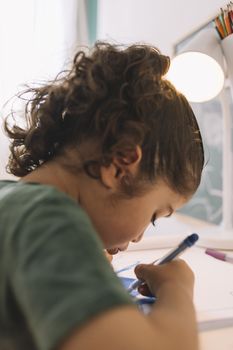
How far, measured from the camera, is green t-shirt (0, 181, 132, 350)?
0.81 feet

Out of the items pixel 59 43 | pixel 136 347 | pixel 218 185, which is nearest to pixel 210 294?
pixel 136 347

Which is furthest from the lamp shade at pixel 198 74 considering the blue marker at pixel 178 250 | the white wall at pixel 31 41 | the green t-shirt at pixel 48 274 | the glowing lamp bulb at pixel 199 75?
the white wall at pixel 31 41

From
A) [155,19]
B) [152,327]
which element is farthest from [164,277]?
[155,19]

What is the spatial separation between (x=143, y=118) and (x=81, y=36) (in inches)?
49.3

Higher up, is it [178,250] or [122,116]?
[122,116]

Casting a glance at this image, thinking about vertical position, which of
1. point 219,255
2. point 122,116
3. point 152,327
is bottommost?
point 219,255

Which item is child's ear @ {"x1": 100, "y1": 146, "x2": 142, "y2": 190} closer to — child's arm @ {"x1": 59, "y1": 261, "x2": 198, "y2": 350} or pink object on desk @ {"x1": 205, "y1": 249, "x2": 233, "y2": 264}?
child's arm @ {"x1": 59, "y1": 261, "x2": 198, "y2": 350}

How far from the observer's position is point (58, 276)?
258mm

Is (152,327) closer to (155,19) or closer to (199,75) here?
(199,75)

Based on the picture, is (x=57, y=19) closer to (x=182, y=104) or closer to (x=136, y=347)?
(x=182, y=104)

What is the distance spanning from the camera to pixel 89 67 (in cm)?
44

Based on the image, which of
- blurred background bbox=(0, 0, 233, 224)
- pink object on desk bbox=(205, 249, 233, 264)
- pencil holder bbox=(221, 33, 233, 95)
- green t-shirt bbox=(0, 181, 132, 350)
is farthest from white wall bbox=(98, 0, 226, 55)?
green t-shirt bbox=(0, 181, 132, 350)

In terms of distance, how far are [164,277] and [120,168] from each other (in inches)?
5.1

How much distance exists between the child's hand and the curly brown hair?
0.28 ft
